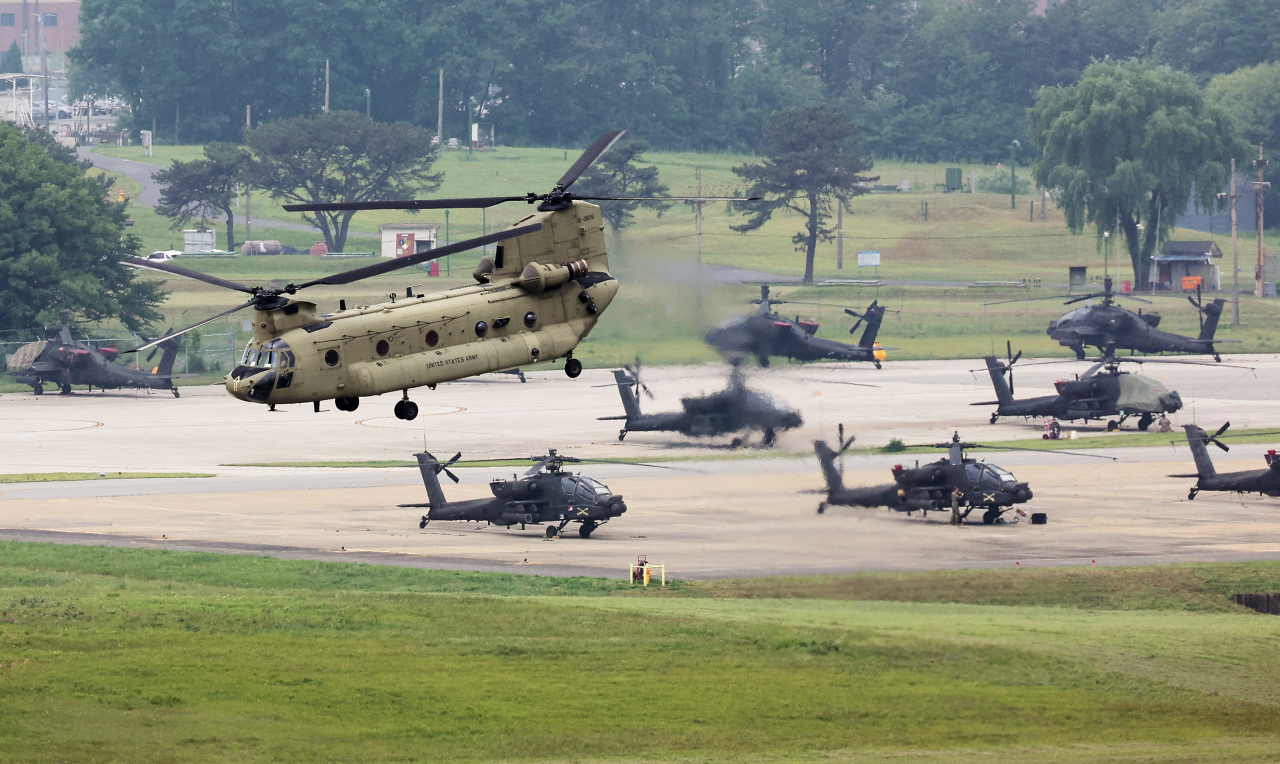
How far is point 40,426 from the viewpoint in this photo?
135 m

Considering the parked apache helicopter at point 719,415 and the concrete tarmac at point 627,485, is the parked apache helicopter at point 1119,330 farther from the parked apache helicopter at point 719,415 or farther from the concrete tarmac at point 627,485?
the parked apache helicopter at point 719,415

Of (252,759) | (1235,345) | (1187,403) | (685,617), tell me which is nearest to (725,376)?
(685,617)

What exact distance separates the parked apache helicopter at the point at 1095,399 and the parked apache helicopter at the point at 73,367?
232 feet

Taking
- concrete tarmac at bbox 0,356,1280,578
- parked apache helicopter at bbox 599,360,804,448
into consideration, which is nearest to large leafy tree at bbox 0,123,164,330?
concrete tarmac at bbox 0,356,1280,578

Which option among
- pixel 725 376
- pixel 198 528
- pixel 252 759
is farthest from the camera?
pixel 725 376

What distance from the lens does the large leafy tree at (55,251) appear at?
16412 cm

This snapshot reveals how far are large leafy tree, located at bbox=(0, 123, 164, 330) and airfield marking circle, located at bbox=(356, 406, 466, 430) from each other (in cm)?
4097

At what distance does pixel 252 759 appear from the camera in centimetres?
5284

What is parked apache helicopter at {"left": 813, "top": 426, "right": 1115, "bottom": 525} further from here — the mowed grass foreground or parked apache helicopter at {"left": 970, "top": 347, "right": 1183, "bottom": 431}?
parked apache helicopter at {"left": 970, "top": 347, "right": 1183, "bottom": 431}

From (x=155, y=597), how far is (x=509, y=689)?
18.7 metres

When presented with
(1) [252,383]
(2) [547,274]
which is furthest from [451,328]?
(1) [252,383]

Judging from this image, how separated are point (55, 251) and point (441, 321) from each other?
13789 centimetres

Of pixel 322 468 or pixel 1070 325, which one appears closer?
pixel 322 468

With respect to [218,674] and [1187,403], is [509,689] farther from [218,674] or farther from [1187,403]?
[1187,403]
